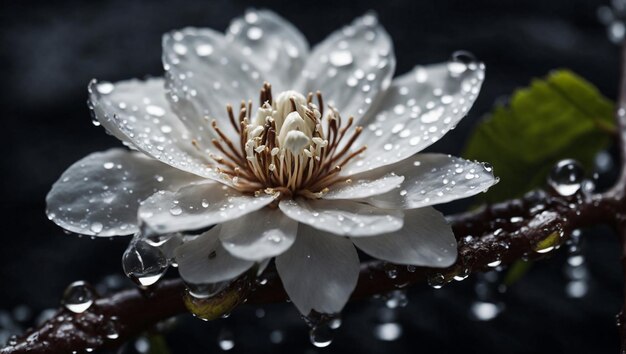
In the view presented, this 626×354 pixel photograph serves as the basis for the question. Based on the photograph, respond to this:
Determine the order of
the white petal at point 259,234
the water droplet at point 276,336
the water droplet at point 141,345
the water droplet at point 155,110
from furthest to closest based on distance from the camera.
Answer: the water droplet at point 276,336 < the water droplet at point 141,345 < the water droplet at point 155,110 < the white petal at point 259,234

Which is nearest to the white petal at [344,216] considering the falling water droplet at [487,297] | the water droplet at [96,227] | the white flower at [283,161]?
the white flower at [283,161]

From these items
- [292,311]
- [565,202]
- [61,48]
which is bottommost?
[292,311]

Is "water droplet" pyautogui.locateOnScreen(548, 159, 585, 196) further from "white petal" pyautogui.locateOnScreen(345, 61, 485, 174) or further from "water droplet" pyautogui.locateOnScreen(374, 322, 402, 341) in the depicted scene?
"water droplet" pyautogui.locateOnScreen(374, 322, 402, 341)

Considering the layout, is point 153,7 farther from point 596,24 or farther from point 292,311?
point 596,24

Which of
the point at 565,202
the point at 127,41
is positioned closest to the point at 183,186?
the point at 565,202

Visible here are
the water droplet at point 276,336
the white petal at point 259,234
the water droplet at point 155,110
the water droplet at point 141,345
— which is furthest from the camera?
the water droplet at point 276,336

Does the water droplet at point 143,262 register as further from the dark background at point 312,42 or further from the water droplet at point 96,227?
the dark background at point 312,42

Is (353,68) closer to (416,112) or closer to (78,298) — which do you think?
(416,112)
